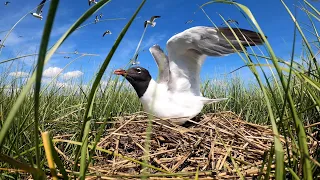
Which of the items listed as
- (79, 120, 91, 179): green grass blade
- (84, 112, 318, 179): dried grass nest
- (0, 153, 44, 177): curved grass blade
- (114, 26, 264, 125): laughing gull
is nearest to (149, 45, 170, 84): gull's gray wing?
(114, 26, 264, 125): laughing gull

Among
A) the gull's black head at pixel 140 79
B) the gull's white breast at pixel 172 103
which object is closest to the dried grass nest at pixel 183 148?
the gull's white breast at pixel 172 103

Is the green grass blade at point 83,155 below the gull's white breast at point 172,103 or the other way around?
below

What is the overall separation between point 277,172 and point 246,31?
232 centimetres

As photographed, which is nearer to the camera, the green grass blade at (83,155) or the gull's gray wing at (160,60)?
the green grass blade at (83,155)

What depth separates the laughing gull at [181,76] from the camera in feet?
10.4

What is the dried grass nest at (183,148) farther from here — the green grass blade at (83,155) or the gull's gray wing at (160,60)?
the green grass blade at (83,155)

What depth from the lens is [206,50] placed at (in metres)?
3.28

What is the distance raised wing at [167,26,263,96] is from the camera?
3066 millimetres

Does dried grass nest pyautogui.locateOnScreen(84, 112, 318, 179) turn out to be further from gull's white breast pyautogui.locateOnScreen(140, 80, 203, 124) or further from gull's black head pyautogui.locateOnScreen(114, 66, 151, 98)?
gull's black head pyautogui.locateOnScreen(114, 66, 151, 98)

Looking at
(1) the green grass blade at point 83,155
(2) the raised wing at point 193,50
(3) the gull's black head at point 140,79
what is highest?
(2) the raised wing at point 193,50

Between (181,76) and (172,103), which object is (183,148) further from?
(181,76)

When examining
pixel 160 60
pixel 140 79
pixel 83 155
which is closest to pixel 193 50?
pixel 160 60

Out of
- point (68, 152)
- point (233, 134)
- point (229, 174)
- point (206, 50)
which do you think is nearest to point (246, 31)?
point (206, 50)

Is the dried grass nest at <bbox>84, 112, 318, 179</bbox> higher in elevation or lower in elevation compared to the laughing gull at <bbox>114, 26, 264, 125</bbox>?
lower
